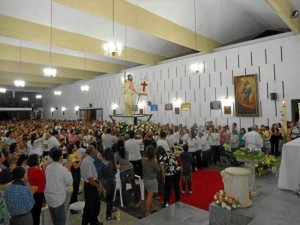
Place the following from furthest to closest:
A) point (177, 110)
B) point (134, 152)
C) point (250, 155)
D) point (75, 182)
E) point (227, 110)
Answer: point (177, 110), point (227, 110), point (134, 152), point (250, 155), point (75, 182)

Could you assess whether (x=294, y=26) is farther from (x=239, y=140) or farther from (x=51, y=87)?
(x=51, y=87)

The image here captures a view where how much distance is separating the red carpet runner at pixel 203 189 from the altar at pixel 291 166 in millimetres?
1695

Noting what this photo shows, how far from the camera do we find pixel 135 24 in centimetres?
773

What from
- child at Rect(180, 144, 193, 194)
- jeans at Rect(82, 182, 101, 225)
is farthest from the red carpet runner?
jeans at Rect(82, 182, 101, 225)

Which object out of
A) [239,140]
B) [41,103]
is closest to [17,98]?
[41,103]

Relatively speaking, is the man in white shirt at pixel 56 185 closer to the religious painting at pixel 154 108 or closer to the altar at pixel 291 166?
the altar at pixel 291 166

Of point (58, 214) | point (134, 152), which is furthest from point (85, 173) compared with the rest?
point (134, 152)

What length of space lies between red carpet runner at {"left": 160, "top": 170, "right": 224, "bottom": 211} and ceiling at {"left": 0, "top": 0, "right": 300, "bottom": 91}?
538 cm

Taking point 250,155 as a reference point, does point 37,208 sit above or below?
below

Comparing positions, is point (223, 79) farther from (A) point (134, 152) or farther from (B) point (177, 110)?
(A) point (134, 152)

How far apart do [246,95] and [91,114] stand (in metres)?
14.1

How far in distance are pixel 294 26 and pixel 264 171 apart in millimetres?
5873

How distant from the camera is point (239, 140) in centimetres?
855

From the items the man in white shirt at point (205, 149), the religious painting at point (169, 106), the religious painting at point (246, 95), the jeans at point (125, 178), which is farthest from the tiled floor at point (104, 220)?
the religious painting at point (169, 106)
